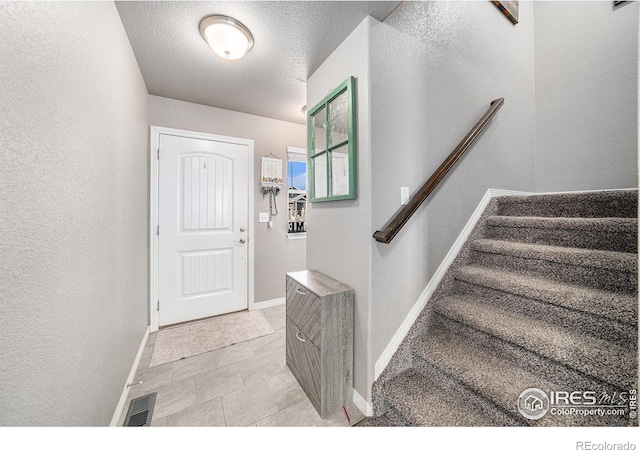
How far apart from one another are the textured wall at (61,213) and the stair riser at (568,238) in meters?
2.67

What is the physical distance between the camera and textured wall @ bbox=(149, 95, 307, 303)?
8.29ft

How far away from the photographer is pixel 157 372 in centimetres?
179

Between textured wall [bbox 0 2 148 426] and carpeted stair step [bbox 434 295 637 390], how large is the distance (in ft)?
6.33

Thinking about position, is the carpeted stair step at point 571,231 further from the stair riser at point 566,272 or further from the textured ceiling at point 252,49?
the textured ceiling at point 252,49

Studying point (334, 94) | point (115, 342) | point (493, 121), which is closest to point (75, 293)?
point (115, 342)

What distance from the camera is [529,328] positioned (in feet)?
4.08

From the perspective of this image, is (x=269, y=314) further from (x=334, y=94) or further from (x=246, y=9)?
(x=246, y=9)

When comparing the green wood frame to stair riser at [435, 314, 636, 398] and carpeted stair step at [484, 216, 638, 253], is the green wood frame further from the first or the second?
carpeted stair step at [484, 216, 638, 253]

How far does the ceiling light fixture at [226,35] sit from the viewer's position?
1.42m

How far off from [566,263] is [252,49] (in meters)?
2.52

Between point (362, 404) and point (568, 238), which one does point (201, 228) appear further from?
point (568, 238)

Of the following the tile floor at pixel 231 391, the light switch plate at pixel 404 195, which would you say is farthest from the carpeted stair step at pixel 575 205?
the tile floor at pixel 231 391

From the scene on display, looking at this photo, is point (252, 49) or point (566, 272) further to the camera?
point (252, 49)

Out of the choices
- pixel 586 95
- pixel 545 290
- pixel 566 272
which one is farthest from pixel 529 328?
pixel 586 95
